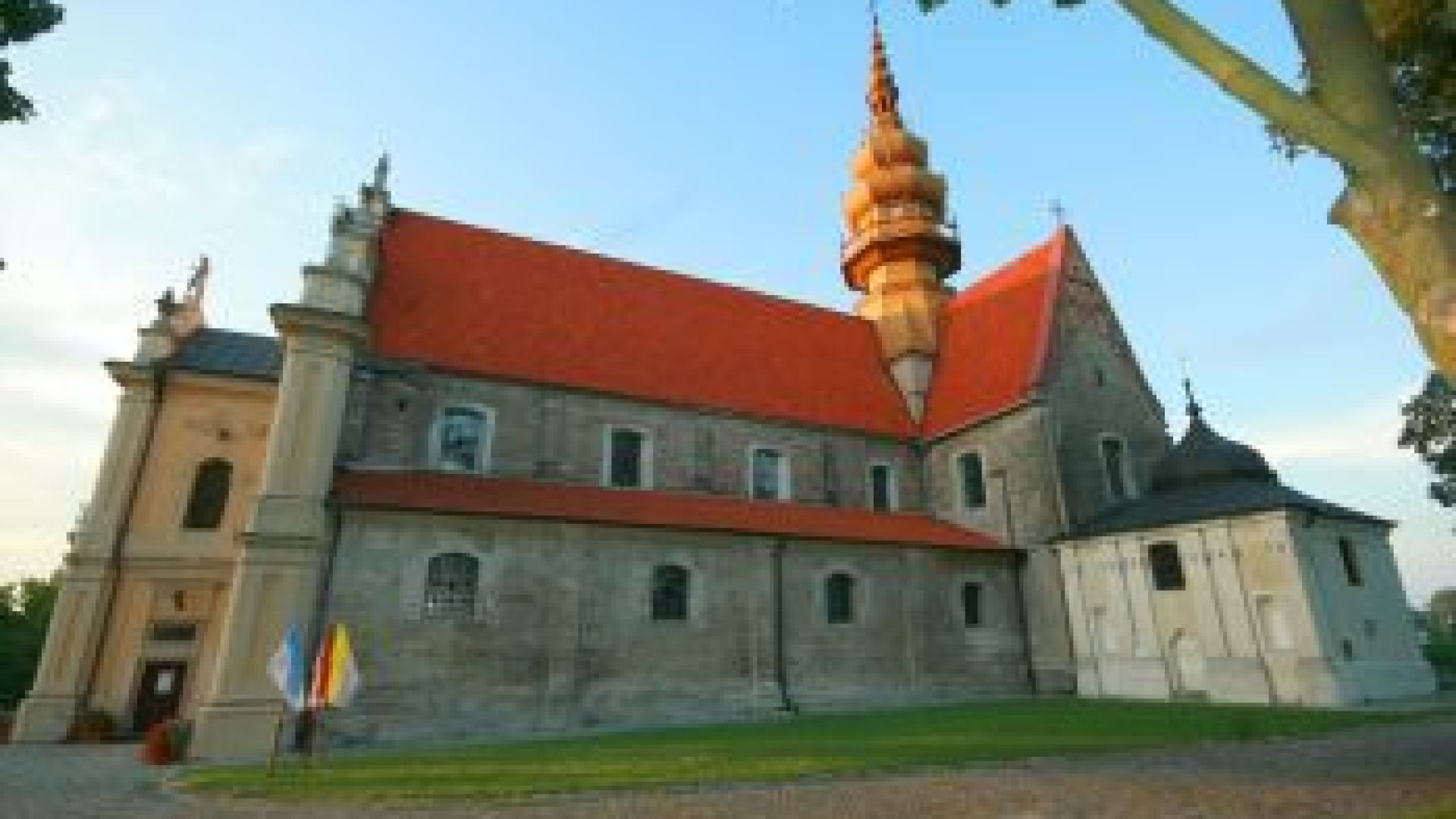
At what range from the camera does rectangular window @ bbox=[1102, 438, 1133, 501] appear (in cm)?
2356

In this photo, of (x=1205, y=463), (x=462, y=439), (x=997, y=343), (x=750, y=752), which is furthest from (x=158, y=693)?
(x=1205, y=463)

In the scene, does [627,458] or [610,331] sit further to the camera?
[610,331]

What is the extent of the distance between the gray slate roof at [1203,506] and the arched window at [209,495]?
21.8m

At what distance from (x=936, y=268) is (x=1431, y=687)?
1976 centimetres

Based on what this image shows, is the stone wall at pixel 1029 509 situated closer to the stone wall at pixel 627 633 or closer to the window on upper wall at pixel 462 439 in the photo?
the stone wall at pixel 627 633

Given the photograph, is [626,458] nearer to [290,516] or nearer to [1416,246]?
[290,516]

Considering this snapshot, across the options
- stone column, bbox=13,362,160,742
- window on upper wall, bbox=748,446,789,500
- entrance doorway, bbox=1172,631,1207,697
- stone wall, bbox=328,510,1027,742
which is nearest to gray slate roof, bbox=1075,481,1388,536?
entrance doorway, bbox=1172,631,1207,697

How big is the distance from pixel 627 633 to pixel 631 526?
228cm

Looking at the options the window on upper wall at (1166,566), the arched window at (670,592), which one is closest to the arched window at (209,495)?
the arched window at (670,592)

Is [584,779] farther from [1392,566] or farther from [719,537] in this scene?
[1392,566]

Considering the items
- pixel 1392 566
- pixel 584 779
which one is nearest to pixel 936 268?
pixel 1392 566

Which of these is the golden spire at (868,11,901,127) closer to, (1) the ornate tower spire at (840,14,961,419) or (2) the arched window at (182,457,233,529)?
(1) the ornate tower spire at (840,14,961,419)

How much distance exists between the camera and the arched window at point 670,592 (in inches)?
701

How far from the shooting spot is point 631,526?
17.6 m
